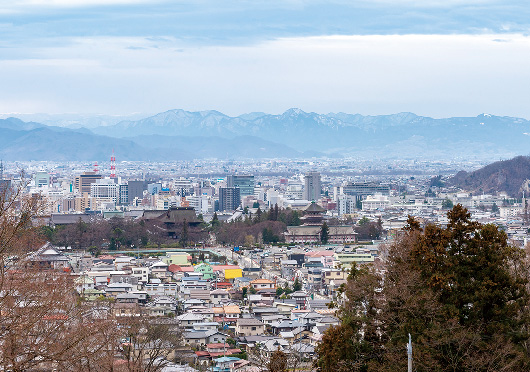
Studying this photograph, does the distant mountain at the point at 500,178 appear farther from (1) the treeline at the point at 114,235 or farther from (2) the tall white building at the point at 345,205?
(1) the treeline at the point at 114,235

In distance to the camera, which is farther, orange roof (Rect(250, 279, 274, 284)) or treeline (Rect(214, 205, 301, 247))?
treeline (Rect(214, 205, 301, 247))

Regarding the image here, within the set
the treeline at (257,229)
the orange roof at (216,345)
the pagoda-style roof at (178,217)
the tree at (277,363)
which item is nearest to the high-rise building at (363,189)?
the treeline at (257,229)

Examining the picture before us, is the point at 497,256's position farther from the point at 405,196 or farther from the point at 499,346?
the point at 405,196

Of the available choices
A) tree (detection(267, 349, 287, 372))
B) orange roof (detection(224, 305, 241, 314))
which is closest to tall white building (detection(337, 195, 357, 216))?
orange roof (detection(224, 305, 241, 314))

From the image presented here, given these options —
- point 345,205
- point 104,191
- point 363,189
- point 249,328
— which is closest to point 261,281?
point 249,328

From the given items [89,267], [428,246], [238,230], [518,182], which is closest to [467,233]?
[428,246]

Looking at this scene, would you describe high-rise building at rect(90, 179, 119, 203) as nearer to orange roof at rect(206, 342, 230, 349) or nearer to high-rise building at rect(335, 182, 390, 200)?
high-rise building at rect(335, 182, 390, 200)

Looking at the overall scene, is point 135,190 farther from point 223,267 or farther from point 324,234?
point 223,267
